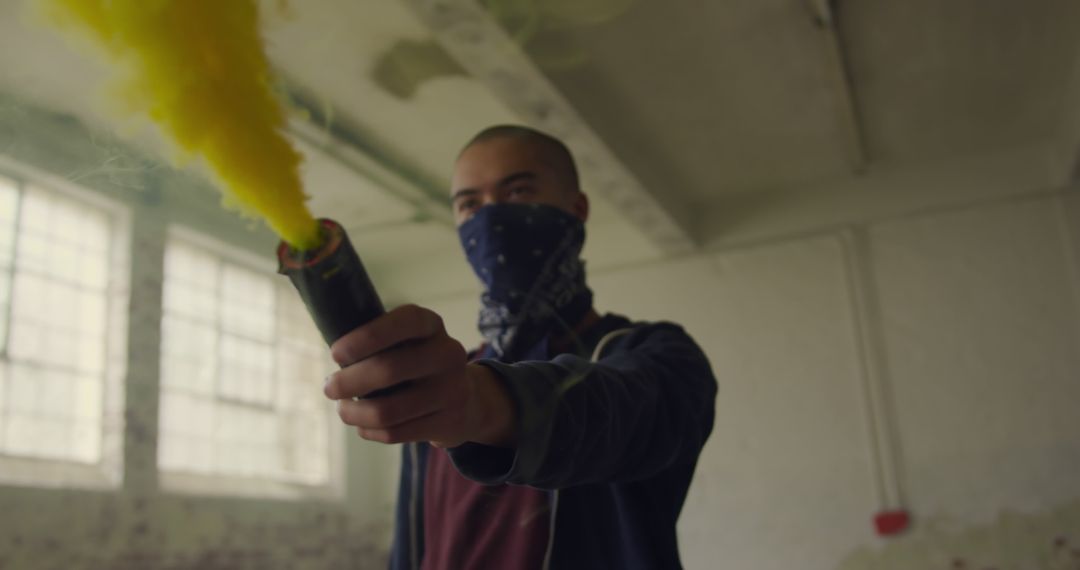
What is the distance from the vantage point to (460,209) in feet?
3.92

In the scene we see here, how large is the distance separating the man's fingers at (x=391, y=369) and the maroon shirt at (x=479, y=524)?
1.69 feet

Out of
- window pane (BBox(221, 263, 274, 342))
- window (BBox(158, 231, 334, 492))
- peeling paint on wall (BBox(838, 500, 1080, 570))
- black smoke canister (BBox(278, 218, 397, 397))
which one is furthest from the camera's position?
peeling paint on wall (BBox(838, 500, 1080, 570))

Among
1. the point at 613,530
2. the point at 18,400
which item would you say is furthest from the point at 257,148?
the point at 18,400

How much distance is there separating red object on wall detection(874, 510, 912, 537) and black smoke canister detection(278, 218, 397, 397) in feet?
13.4

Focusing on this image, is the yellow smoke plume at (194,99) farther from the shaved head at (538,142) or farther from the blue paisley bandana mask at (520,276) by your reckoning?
the shaved head at (538,142)

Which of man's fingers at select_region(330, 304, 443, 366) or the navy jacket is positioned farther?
the navy jacket

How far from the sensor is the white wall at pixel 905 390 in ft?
13.1

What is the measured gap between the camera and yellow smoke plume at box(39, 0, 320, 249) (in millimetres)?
478

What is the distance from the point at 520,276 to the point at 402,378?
63 centimetres

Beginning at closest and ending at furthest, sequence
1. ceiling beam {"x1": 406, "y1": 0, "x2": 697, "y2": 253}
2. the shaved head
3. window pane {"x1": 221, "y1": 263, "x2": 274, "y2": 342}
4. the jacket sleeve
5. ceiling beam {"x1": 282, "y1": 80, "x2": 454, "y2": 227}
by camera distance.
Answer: the jacket sleeve → the shaved head → window pane {"x1": 221, "y1": 263, "x2": 274, "y2": 342} → ceiling beam {"x1": 406, "y1": 0, "x2": 697, "y2": 253} → ceiling beam {"x1": 282, "y1": 80, "x2": 454, "y2": 227}

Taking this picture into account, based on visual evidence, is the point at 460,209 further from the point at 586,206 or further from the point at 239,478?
the point at 239,478

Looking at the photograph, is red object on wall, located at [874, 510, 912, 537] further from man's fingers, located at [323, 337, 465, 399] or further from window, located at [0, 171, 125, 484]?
man's fingers, located at [323, 337, 465, 399]

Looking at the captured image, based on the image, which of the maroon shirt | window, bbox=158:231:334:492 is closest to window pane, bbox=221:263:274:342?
window, bbox=158:231:334:492

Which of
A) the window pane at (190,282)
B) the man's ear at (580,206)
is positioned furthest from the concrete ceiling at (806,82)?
the man's ear at (580,206)
